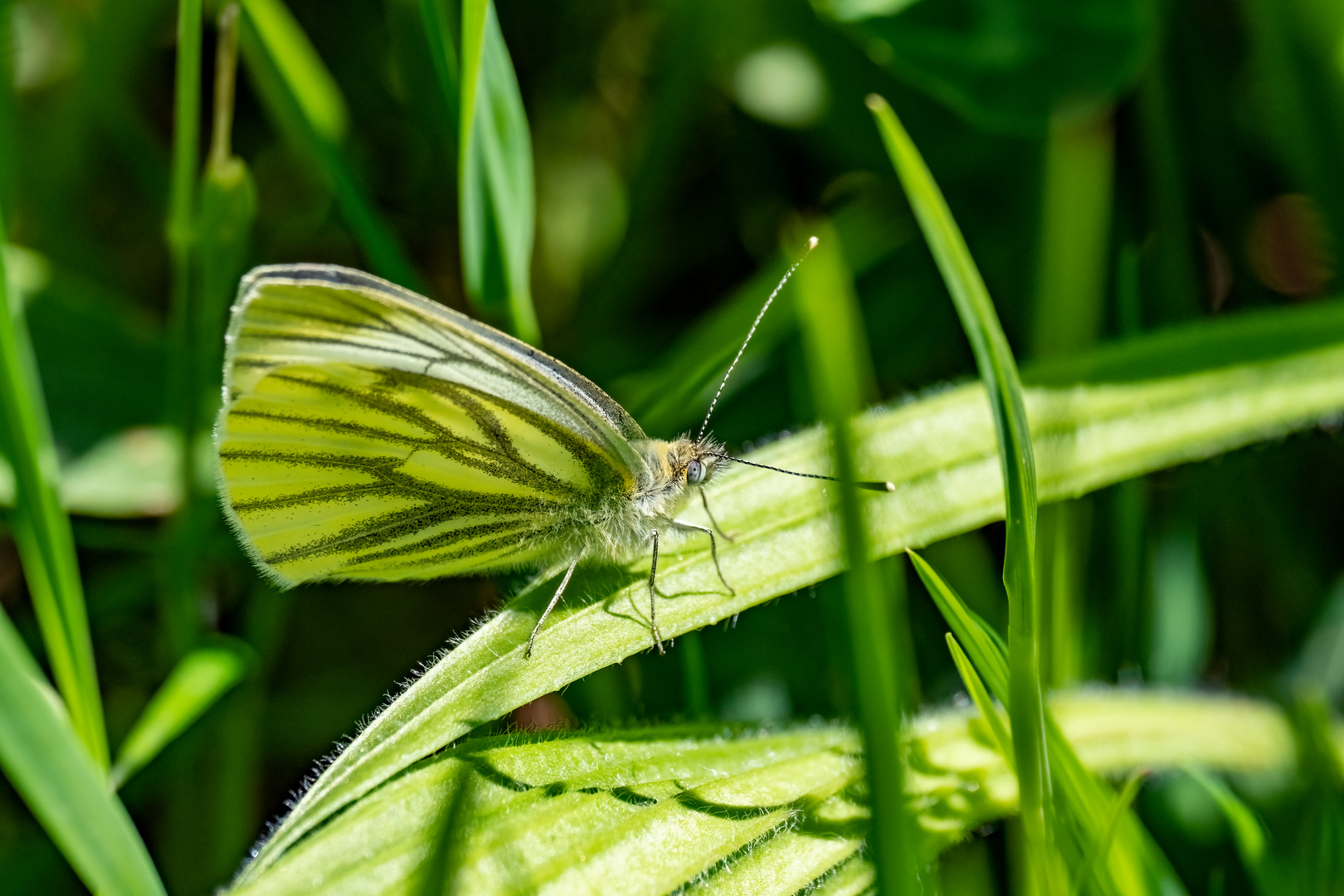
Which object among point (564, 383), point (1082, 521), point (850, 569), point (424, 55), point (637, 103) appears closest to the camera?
point (850, 569)

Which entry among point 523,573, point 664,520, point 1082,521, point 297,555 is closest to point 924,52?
point 1082,521

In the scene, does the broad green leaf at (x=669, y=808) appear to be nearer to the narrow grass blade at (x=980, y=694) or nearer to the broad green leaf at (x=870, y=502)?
the broad green leaf at (x=870, y=502)

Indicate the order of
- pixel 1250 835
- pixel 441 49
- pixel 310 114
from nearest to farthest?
pixel 1250 835
pixel 441 49
pixel 310 114

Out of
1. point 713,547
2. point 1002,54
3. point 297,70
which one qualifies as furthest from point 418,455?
point 1002,54

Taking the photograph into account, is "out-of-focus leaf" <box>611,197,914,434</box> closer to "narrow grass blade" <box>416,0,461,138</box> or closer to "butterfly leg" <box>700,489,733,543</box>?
"butterfly leg" <box>700,489,733,543</box>

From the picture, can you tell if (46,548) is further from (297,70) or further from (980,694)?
(980,694)

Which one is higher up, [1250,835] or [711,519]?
[711,519]

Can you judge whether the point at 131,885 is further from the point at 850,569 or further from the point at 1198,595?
the point at 1198,595
